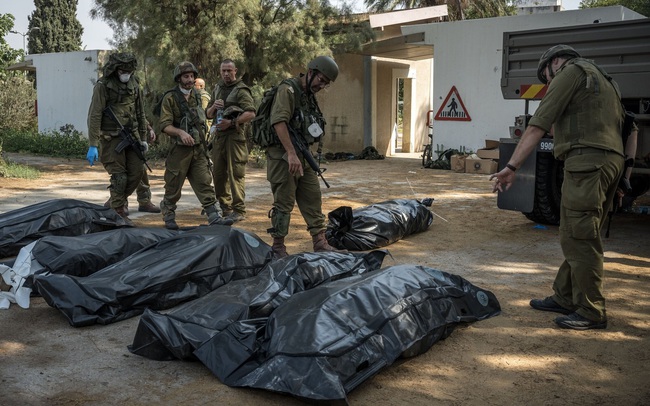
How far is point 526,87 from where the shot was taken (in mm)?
7199

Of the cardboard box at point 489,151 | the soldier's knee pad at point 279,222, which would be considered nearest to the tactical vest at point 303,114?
the soldier's knee pad at point 279,222

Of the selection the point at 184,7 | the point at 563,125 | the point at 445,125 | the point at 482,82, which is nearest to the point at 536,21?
the point at 482,82

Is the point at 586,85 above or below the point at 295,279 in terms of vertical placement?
above

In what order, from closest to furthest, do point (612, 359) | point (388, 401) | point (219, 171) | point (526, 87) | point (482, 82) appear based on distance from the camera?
point (388, 401) < point (612, 359) < point (526, 87) < point (219, 171) < point (482, 82)

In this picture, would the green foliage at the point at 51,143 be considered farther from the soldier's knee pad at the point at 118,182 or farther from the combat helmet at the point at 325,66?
the combat helmet at the point at 325,66

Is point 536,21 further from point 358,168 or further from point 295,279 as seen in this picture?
point 295,279

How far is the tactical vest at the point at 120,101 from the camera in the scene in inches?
291

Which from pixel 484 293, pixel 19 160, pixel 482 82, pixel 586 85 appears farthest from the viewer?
pixel 19 160

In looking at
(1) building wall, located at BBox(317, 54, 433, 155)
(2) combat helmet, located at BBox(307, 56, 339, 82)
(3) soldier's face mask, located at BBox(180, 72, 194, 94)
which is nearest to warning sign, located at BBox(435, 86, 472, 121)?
(1) building wall, located at BBox(317, 54, 433, 155)

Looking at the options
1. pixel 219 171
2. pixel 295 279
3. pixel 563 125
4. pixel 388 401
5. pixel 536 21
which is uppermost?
pixel 536 21

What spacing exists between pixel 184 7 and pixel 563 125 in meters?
11.1

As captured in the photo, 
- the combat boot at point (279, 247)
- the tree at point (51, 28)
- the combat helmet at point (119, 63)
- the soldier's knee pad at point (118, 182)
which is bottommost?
the combat boot at point (279, 247)

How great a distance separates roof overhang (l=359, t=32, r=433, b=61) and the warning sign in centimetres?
138

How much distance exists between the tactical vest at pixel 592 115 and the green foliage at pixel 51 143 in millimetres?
13808
